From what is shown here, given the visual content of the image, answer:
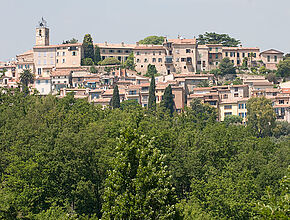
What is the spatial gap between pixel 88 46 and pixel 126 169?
84.4m

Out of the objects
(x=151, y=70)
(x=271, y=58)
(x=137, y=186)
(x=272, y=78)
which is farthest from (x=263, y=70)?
(x=137, y=186)

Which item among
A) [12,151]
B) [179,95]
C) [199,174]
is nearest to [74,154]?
[12,151]

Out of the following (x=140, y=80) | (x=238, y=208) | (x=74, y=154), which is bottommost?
(x=238, y=208)

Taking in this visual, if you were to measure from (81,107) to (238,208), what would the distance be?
33983 mm

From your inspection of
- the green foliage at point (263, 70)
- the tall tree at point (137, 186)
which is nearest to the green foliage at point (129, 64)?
the green foliage at point (263, 70)

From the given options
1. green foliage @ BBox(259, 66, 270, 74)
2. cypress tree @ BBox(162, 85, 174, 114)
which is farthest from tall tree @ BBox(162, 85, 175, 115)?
green foliage @ BBox(259, 66, 270, 74)

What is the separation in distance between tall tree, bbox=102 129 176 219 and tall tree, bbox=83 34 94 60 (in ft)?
272

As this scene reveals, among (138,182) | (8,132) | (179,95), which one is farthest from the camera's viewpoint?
(179,95)

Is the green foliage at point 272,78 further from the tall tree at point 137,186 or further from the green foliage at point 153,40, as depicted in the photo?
the tall tree at point 137,186

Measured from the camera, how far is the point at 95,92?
99.0m

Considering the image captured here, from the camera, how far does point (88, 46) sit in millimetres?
111375

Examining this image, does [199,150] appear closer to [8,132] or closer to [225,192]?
[225,192]

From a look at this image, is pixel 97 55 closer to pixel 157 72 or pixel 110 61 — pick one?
pixel 110 61

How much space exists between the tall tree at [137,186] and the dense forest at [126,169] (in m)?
0.05
